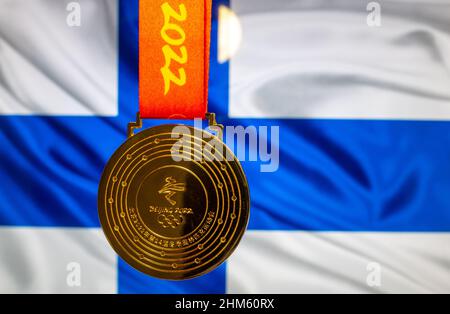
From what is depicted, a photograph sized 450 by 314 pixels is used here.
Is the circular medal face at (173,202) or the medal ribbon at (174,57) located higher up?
the medal ribbon at (174,57)

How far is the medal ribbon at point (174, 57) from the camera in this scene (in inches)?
39.8

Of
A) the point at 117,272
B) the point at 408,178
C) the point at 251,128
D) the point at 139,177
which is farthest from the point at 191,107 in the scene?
the point at 408,178

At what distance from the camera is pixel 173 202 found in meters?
1.00

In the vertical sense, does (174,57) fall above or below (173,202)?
above

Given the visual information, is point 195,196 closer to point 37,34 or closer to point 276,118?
point 276,118

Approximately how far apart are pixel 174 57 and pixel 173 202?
1.01 ft

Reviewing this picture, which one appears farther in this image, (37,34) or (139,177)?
(37,34)

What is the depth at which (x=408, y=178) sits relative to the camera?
4.40ft

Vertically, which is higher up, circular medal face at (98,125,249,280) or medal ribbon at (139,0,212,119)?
medal ribbon at (139,0,212,119)

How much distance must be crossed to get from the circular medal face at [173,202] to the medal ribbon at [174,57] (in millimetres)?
69

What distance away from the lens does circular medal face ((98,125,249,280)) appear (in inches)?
39.2

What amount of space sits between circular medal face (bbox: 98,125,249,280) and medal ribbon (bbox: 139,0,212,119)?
7 cm

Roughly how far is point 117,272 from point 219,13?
30.2 inches

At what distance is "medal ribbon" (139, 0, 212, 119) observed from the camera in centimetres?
101
